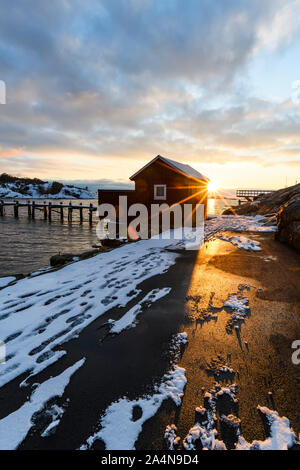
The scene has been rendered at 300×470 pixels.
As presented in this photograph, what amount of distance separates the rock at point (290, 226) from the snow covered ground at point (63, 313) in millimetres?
6012

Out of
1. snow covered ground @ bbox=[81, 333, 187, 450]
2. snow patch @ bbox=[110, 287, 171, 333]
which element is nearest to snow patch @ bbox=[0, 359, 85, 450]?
snow covered ground @ bbox=[81, 333, 187, 450]

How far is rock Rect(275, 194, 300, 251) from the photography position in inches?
388

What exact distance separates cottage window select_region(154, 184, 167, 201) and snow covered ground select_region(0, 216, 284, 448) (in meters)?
14.9

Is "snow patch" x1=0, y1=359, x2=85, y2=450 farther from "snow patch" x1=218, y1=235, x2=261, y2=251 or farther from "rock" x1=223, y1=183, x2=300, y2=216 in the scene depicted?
"rock" x1=223, y1=183, x2=300, y2=216

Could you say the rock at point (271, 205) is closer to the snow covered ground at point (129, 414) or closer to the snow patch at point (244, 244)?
the snow patch at point (244, 244)

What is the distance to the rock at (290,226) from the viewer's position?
9.86m

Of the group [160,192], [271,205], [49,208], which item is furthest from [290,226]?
[49,208]

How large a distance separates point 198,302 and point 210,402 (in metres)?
2.51

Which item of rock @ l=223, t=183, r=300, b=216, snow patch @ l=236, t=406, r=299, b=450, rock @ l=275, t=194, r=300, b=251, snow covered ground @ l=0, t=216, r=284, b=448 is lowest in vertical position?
snow patch @ l=236, t=406, r=299, b=450

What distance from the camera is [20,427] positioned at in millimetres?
2193

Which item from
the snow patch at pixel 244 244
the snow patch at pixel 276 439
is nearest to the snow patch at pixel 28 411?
the snow patch at pixel 276 439

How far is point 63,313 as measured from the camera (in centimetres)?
441

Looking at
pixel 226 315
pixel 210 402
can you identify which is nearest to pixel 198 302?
pixel 226 315

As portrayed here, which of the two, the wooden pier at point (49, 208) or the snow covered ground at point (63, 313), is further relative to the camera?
the wooden pier at point (49, 208)
